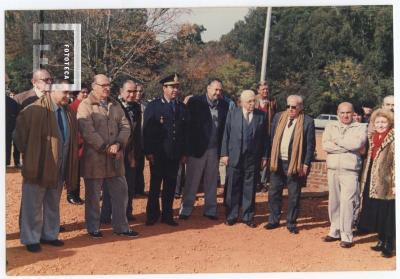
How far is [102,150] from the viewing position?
6.17 metres

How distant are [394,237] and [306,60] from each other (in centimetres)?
976

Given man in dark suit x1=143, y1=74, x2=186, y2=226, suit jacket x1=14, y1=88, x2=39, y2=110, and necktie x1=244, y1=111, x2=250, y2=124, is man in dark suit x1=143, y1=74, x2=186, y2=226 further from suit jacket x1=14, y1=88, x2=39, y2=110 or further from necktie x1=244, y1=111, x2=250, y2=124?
suit jacket x1=14, y1=88, x2=39, y2=110

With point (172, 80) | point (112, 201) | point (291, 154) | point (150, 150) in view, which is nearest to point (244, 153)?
point (291, 154)

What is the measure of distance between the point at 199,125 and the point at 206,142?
24 cm

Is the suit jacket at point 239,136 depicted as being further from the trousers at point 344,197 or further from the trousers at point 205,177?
the trousers at point 344,197

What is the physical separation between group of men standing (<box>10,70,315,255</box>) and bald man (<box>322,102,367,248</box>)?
17.1 inches

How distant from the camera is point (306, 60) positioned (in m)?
15.2

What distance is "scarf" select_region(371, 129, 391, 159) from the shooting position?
6.05 m

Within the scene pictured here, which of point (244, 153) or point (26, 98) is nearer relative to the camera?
point (26, 98)

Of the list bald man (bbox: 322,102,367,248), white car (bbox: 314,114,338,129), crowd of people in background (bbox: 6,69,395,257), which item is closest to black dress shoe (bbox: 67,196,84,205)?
crowd of people in background (bbox: 6,69,395,257)

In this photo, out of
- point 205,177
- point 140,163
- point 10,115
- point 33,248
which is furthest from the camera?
point 140,163

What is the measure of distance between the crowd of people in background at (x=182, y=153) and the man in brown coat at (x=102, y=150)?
0.01 metres

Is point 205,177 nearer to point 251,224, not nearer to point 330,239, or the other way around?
point 251,224

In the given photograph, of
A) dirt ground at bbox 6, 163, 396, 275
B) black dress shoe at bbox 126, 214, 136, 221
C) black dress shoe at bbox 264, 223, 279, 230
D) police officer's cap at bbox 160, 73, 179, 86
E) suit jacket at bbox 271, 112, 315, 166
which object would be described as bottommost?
dirt ground at bbox 6, 163, 396, 275
